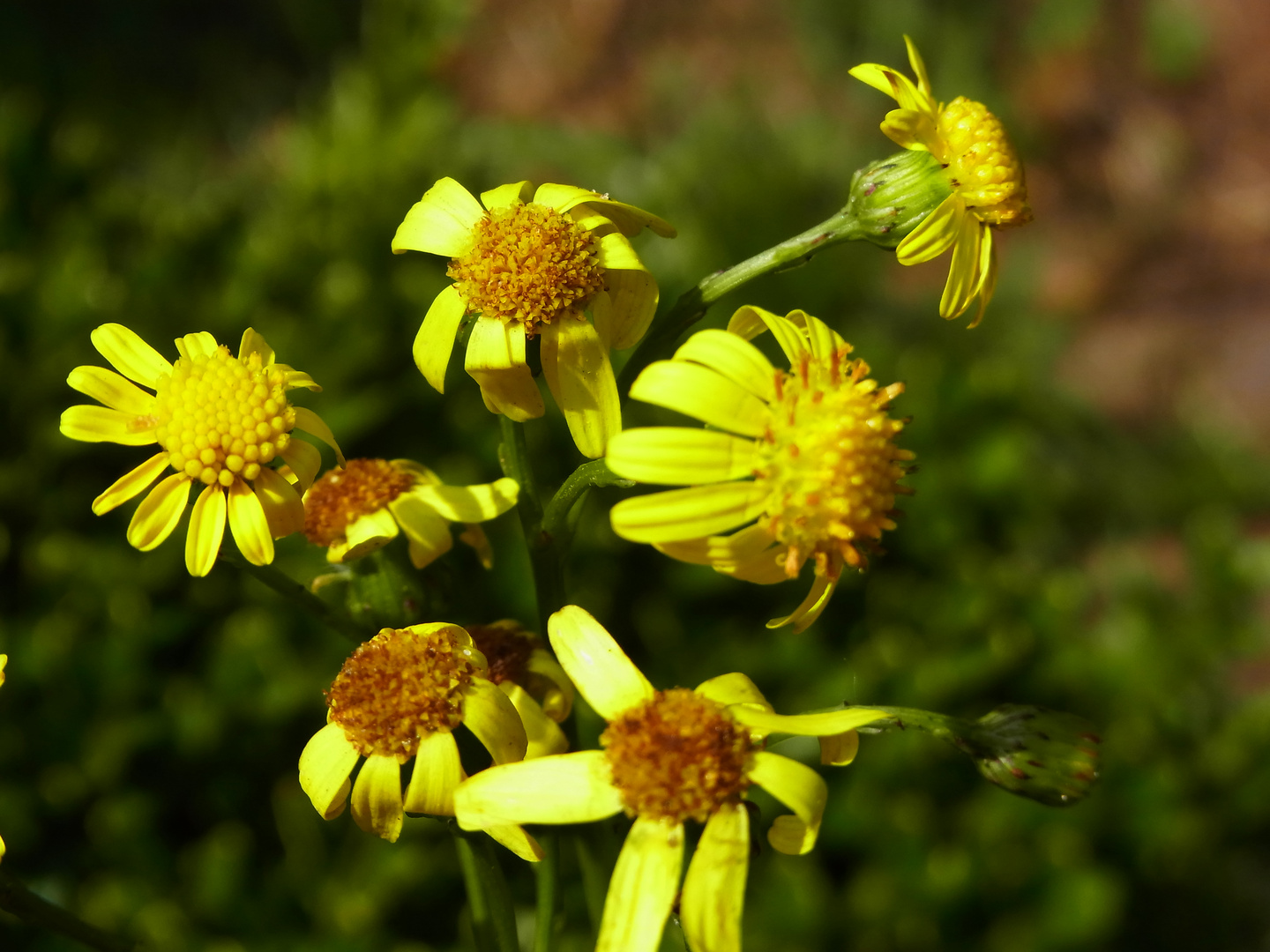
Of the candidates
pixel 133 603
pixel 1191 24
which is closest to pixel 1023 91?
pixel 1191 24

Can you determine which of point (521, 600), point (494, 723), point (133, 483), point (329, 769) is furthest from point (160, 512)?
point (521, 600)

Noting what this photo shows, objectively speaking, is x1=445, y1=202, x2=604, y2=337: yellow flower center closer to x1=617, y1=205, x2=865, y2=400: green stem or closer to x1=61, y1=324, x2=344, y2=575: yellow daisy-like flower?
x1=617, y1=205, x2=865, y2=400: green stem

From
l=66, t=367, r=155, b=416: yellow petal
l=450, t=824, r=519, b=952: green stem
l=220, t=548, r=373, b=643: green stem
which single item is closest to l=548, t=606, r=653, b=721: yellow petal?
l=450, t=824, r=519, b=952: green stem

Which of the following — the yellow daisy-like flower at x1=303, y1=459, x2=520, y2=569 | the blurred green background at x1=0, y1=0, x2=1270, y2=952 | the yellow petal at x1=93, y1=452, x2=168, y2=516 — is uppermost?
the yellow petal at x1=93, y1=452, x2=168, y2=516

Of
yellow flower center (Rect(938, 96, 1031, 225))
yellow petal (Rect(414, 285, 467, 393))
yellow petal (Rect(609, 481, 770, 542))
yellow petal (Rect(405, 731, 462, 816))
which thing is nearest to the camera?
yellow petal (Rect(609, 481, 770, 542))

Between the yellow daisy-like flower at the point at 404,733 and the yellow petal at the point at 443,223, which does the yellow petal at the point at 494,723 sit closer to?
the yellow daisy-like flower at the point at 404,733

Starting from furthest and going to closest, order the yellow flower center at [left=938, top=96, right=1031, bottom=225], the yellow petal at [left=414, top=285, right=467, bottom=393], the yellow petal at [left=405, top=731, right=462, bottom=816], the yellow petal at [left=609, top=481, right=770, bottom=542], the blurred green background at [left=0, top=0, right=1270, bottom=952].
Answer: the blurred green background at [left=0, top=0, right=1270, bottom=952] → the yellow flower center at [left=938, top=96, right=1031, bottom=225] → the yellow petal at [left=414, top=285, right=467, bottom=393] → the yellow petal at [left=405, top=731, right=462, bottom=816] → the yellow petal at [left=609, top=481, right=770, bottom=542]
